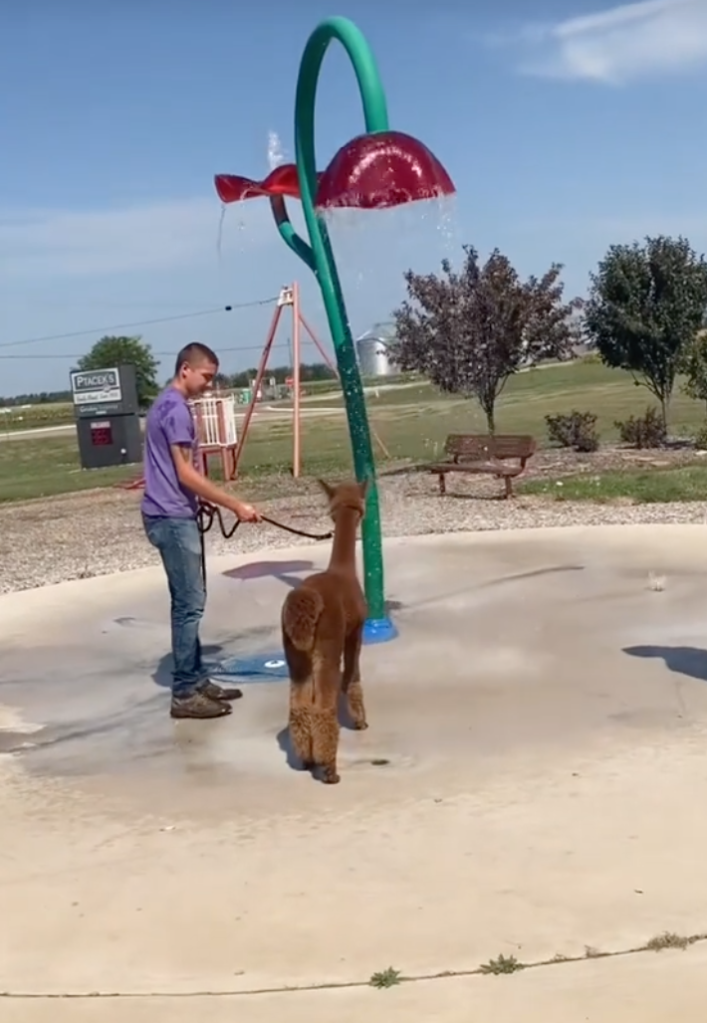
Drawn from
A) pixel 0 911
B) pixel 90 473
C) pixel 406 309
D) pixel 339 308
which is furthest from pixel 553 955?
pixel 90 473

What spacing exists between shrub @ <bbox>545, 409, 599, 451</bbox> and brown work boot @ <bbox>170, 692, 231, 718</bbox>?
15442 millimetres

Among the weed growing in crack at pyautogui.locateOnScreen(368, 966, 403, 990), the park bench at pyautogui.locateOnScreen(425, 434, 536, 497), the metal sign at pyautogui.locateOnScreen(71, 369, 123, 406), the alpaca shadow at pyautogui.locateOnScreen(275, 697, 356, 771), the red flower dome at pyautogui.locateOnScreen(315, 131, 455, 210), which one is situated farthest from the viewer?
the metal sign at pyautogui.locateOnScreen(71, 369, 123, 406)

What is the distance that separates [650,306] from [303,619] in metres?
17.5

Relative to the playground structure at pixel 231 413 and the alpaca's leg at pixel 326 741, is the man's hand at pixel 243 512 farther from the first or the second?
the playground structure at pixel 231 413

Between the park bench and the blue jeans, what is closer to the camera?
the blue jeans

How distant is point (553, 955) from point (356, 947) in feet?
1.86

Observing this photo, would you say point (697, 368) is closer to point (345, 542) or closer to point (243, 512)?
point (345, 542)

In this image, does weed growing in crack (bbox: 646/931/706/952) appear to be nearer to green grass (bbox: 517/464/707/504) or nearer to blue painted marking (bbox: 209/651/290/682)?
blue painted marking (bbox: 209/651/290/682)

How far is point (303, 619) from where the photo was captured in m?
5.00

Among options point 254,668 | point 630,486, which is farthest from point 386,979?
point 630,486

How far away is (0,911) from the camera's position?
413 centimetres

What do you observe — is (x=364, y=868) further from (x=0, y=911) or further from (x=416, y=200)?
(x=416, y=200)

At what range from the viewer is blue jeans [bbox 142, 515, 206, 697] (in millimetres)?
6090

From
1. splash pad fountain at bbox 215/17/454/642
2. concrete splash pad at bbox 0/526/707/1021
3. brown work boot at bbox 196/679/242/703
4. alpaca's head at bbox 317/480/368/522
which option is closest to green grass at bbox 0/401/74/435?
splash pad fountain at bbox 215/17/454/642
